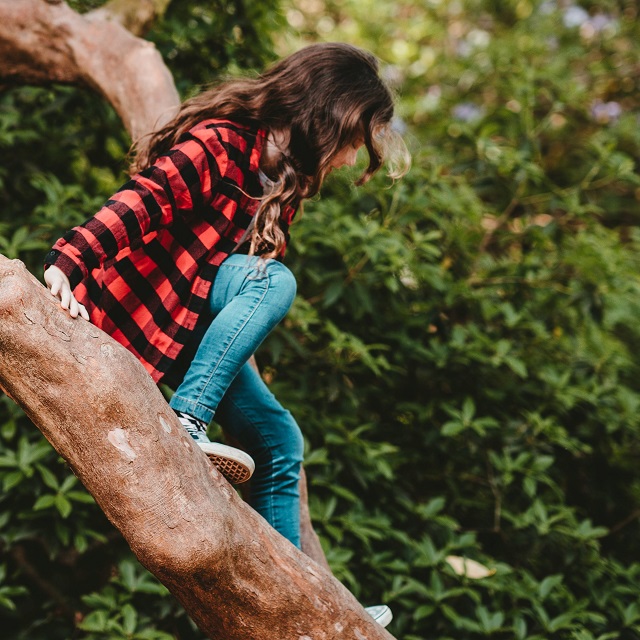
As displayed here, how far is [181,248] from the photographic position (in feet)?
5.80

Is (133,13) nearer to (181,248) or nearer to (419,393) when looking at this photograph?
(181,248)

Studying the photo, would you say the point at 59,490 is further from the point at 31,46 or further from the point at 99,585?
the point at 31,46

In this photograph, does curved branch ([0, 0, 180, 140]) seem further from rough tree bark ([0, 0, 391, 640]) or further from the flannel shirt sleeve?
rough tree bark ([0, 0, 391, 640])

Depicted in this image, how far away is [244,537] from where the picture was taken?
150 cm

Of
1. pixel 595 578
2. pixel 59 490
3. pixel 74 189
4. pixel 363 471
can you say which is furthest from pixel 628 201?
pixel 59 490

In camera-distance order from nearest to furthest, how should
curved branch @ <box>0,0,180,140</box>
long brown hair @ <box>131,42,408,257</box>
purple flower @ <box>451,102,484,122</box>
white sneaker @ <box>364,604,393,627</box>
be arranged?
long brown hair @ <box>131,42,408,257</box>
white sneaker @ <box>364,604,393,627</box>
curved branch @ <box>0,0,180,140</box>
purple flower @ <box>451,102,484,122</box>

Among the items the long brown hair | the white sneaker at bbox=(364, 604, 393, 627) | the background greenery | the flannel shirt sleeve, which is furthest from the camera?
the background greenery

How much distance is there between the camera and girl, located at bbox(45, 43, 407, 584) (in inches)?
63.7

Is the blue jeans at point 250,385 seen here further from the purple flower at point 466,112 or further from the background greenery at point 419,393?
the purple flower at point 466,112

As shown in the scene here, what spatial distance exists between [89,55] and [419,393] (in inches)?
77.2

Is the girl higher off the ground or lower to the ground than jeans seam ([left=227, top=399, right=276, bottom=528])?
higher

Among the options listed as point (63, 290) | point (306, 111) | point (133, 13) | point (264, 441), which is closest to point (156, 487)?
point (63, 290)

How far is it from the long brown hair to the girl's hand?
517mm

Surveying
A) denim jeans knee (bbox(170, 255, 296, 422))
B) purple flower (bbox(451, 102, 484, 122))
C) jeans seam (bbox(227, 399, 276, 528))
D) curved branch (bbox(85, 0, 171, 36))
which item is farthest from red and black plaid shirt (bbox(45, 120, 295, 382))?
purple flower (bbox(451, 102, 484, 122))
